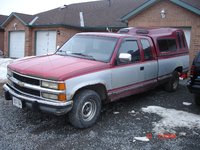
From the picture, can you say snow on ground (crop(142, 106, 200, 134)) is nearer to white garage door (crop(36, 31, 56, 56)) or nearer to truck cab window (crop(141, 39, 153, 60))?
truck cab window (crop(141, 39, 153, 60))

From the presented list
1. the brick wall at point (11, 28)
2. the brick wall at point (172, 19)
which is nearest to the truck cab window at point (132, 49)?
the brick wall at point (172, 19)

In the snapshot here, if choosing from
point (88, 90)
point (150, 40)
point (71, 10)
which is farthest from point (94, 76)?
point (71, 10)

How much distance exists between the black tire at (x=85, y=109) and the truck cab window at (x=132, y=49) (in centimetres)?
139

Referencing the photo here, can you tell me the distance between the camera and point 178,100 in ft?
25.3

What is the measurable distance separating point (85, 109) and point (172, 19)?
30.6ft

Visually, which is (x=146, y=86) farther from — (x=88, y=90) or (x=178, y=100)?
(x=88, y=90)

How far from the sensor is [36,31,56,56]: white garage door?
18969 millimetres

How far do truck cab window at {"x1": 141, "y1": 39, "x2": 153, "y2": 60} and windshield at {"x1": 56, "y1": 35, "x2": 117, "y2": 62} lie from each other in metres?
1.16

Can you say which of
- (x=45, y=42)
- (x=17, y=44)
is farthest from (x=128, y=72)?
(x=17, y=44)

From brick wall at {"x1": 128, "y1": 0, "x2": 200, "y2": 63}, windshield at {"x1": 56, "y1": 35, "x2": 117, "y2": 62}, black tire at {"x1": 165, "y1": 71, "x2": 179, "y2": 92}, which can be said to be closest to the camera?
windshield at {"x1": 56, "y1": 35, "x2": 117, "y2": 62}

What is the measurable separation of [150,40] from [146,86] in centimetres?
132

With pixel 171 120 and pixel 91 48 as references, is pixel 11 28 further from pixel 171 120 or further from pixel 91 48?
pixel 171 120

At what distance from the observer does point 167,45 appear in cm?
798

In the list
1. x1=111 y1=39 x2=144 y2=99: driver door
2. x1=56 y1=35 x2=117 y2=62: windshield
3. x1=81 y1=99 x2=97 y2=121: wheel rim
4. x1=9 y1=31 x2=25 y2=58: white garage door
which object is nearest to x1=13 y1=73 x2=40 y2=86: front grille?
x1=81 y1=99 x2=97 y2=121: wheel rim
